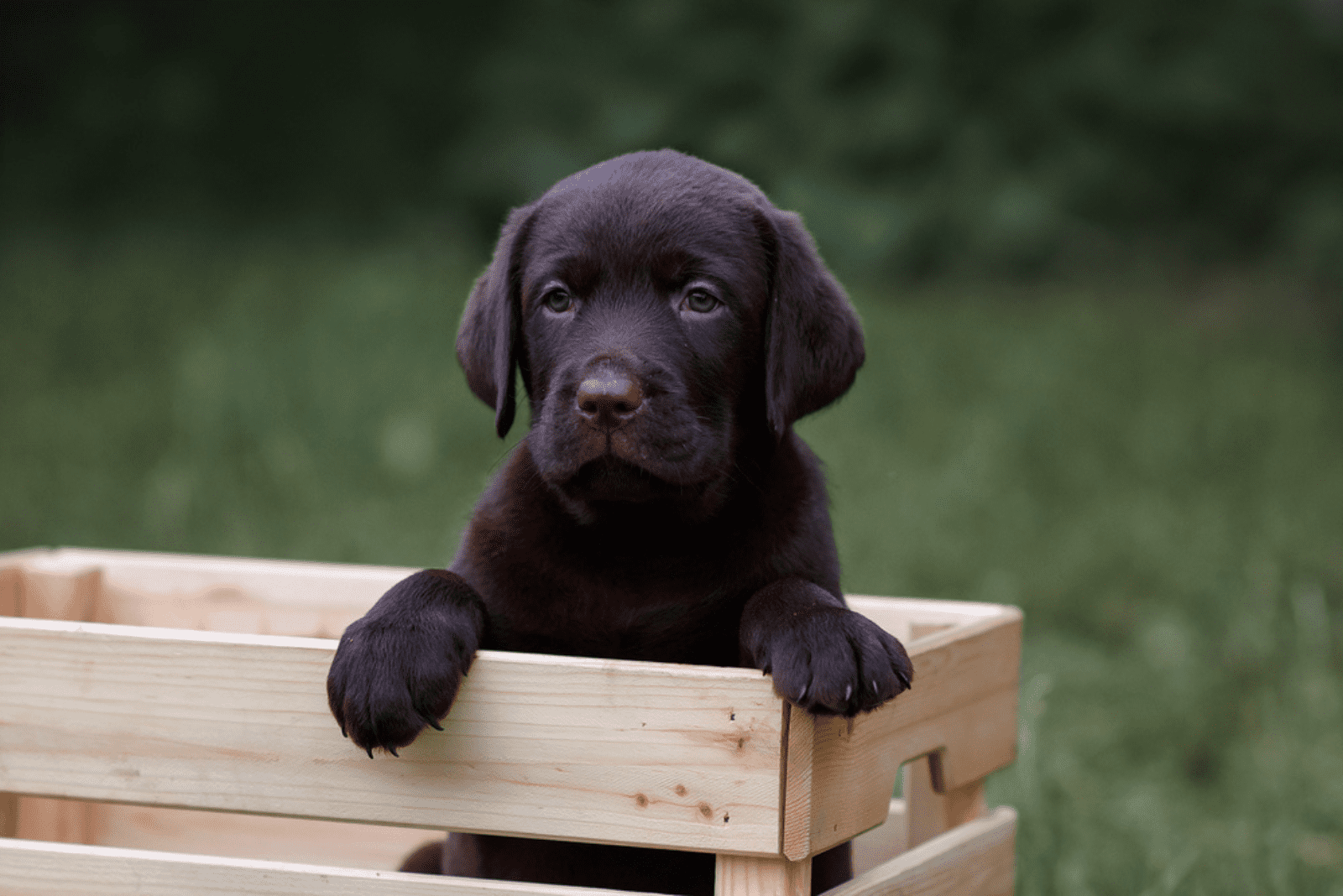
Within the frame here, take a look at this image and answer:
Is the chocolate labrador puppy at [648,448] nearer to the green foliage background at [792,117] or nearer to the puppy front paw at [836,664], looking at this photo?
the puppy front paw at [836,664]

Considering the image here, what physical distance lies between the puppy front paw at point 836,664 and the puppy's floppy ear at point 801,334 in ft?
1.39

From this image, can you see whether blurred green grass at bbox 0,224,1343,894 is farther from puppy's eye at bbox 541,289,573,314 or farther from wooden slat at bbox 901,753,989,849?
puppy's eye at bbox 541,289,573,314

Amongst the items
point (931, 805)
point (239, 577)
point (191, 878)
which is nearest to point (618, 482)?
point (191, 878)

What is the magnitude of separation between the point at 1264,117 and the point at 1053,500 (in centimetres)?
556

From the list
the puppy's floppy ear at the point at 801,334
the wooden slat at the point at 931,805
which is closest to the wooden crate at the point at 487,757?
the wooden slat at the point at 931,805

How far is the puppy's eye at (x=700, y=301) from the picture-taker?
7.30ft

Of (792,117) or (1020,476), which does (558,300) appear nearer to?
(1020,476)

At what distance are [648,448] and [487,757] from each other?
498mm

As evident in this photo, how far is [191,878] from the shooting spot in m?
2.09

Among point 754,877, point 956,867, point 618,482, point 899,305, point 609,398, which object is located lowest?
point 956,867

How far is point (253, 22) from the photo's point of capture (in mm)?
12055

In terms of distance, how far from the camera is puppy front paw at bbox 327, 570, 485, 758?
73.9 inches

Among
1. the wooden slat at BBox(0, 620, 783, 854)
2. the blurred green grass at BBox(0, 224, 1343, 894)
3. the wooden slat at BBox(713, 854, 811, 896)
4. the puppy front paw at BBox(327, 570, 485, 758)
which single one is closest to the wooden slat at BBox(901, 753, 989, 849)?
the blurred green grass at BBox(0, 224, 1343, 894)

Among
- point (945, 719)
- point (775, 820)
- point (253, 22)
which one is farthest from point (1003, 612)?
point (253, 22)
